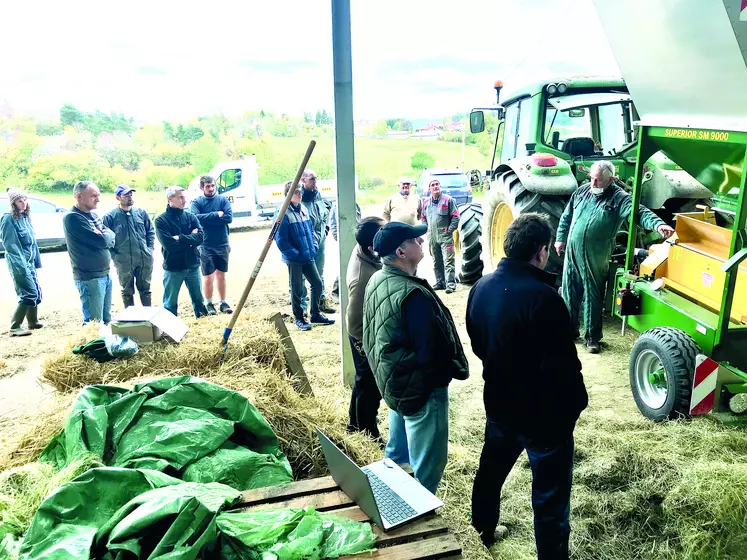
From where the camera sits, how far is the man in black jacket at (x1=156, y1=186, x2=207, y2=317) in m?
5.89

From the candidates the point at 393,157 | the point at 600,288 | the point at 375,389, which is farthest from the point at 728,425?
the point at 393,157

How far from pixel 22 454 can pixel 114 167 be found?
13.2m

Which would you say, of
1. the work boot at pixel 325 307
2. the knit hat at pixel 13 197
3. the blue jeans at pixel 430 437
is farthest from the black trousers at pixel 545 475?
the knit hat at pixel 13 197

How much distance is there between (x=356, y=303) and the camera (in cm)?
337

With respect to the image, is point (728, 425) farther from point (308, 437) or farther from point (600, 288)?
point (308, 437)

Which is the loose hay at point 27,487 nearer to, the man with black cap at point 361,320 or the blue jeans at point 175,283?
the man with black cap at point 361,320

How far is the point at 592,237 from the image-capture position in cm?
493

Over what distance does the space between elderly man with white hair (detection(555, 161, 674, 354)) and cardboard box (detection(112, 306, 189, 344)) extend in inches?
136

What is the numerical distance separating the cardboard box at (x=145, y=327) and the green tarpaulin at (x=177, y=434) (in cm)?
102

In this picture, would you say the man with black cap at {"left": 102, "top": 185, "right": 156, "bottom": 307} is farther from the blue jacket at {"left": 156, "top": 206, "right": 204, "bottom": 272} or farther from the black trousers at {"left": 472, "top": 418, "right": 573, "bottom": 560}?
the black trousers at {"left": 472, "top": 418, "right": 573, "bottom": 560}

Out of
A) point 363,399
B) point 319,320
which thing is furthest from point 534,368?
point 319,320

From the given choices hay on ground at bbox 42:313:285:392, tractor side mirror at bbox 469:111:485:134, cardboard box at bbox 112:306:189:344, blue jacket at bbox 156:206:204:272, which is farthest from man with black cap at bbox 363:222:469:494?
tractor side mirror at bbox 469:111:485:134

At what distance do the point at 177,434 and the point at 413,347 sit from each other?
105 centimetres

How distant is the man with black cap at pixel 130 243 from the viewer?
5891mm
